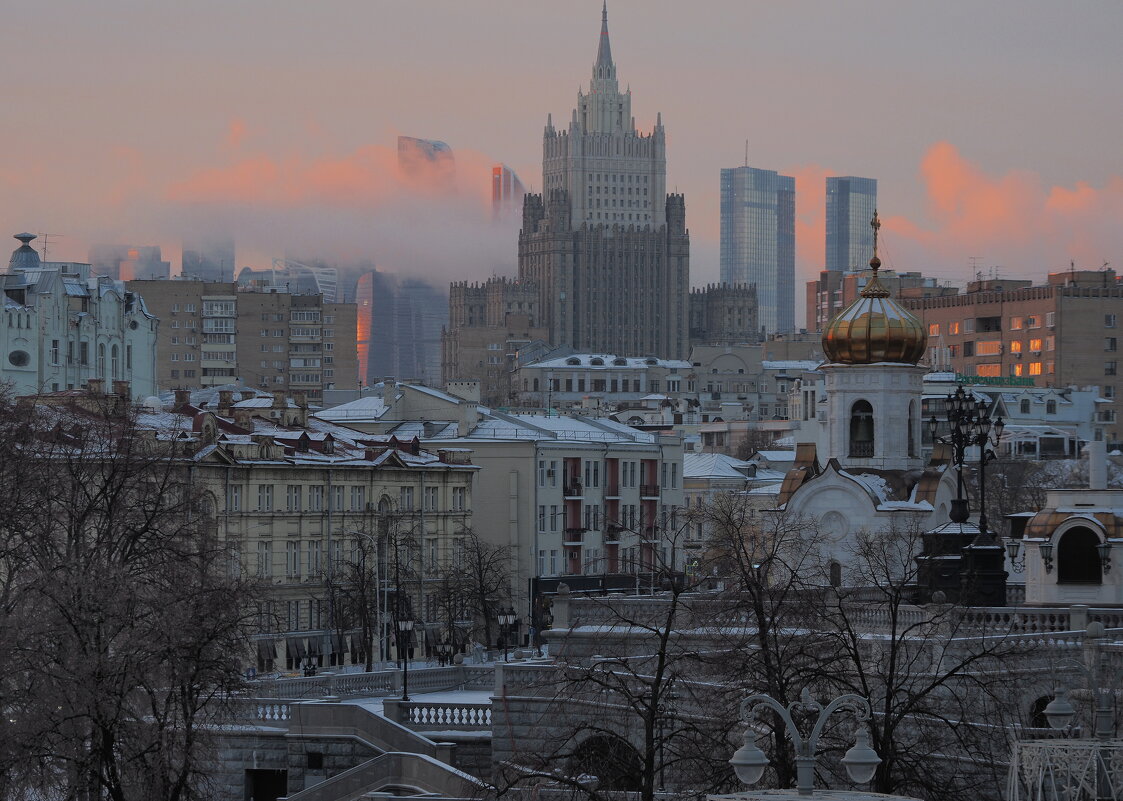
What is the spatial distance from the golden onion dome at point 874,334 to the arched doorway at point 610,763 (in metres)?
23.7

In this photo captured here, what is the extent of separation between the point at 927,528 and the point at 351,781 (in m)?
16.7

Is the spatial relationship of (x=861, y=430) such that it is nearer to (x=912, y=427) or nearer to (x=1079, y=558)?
(x=912, y=427)

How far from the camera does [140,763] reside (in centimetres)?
4600

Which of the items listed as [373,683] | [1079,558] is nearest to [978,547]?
[1079,558]

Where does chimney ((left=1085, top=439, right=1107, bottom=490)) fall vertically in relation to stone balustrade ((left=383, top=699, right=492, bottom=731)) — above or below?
above

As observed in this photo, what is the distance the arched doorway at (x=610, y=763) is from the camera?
41125mm

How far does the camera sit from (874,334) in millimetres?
67438

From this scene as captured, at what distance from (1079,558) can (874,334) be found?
14379mm

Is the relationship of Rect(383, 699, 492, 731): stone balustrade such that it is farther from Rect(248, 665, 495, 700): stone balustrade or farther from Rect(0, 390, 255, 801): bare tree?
Rect(0, 390, 255, 801): bare tree

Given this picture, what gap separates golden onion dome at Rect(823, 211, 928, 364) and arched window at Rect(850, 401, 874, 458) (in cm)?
115

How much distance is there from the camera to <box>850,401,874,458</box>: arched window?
223 ft

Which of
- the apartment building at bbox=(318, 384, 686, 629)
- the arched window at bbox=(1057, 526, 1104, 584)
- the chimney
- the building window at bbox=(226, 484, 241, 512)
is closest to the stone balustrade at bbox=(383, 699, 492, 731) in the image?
the arched window at bbox=(1057, 526, 1104, 584)

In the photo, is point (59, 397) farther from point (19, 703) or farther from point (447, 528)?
point (19, 703)

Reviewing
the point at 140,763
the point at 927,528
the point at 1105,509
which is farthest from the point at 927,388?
the point at 140,763
